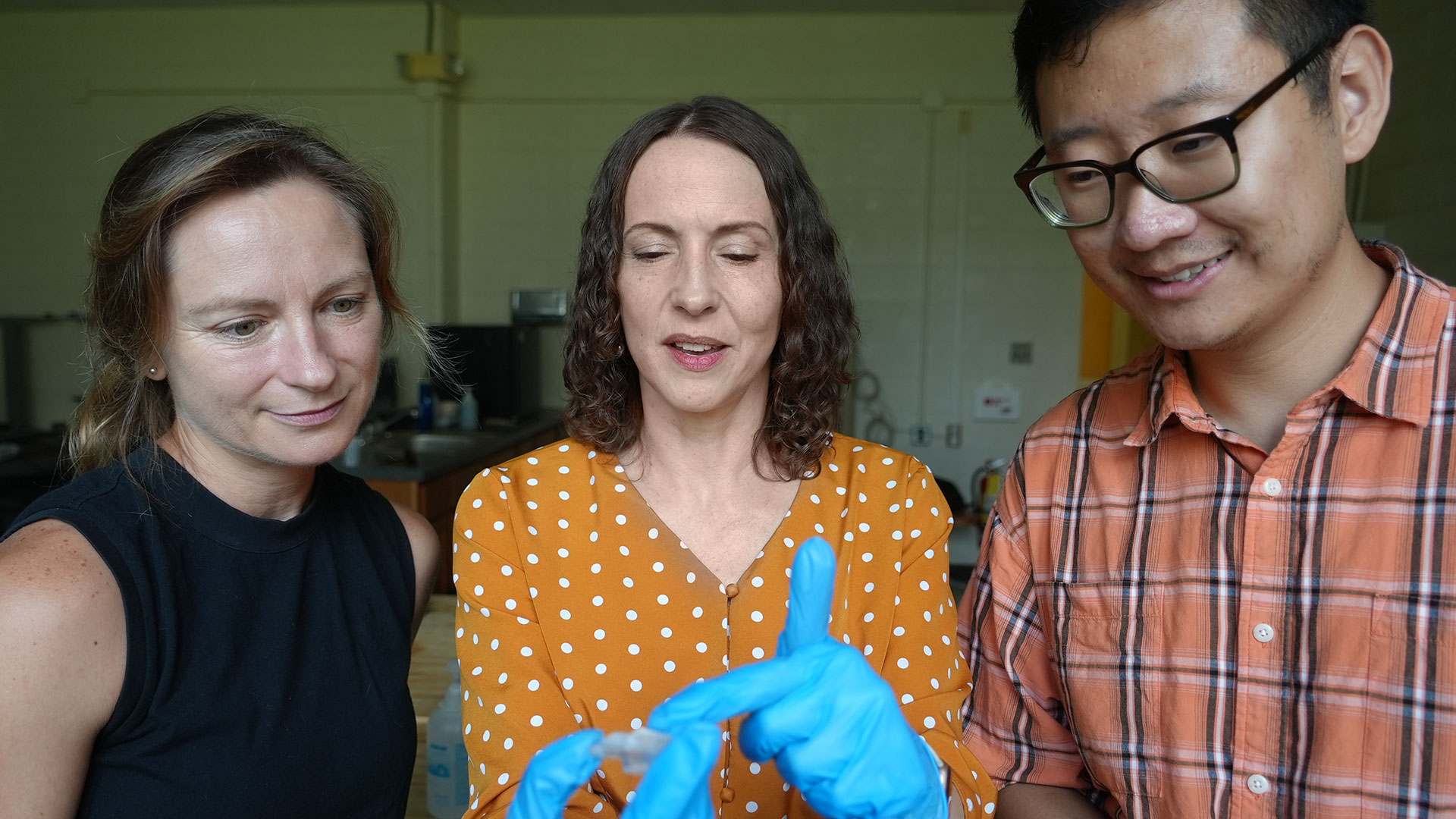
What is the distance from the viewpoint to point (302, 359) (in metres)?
1.24

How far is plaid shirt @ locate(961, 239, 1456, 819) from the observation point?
107 centimetres

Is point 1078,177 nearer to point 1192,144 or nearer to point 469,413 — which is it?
point 1192,144

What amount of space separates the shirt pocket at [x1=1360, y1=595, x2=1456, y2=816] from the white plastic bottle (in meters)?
1.32

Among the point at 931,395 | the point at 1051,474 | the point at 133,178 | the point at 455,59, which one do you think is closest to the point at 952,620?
the point at 1051,474

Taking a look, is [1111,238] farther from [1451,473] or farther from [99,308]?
[99,308]

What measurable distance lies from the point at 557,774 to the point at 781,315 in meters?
0.80

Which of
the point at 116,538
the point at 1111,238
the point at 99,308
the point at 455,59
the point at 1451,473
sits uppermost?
the point at 455,59

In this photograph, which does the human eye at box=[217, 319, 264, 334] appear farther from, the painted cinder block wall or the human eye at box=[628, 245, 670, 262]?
the painted cinder block wall

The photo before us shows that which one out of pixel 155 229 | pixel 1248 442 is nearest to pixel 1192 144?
pixel 1248 442

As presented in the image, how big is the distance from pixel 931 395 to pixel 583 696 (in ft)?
16.0

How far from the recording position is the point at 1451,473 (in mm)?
1062

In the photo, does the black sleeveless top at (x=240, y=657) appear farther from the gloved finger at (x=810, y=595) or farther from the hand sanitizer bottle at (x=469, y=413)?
the hand sanitizer bottle at (x=469, y=413)

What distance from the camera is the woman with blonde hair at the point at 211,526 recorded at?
3.68ft

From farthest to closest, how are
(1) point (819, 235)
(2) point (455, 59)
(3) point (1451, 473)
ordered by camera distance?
(2) point (455, 59) → (1) point (819, 235) → (3) point (1451, 473)
